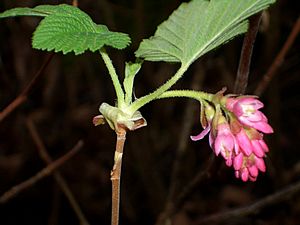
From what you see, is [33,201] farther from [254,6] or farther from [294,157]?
[254,6]

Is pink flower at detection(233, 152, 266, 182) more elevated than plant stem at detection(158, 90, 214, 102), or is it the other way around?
plant stem at detection(158, 90, 214, 102)

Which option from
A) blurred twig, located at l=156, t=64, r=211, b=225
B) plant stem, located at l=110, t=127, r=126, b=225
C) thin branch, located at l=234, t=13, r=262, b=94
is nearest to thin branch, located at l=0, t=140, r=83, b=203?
blurred twig, located at l=156, t=64, r=211, b=225

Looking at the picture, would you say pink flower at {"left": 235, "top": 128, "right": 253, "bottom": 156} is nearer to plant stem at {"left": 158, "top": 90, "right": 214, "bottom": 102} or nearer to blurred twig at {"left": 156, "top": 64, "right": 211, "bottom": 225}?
plant stem at {"left": 158, "top": 90, "right": 214, "bottom": 102}

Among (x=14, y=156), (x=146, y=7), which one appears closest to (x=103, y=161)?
(x=14, y=156)

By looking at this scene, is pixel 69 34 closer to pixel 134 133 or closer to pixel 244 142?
pixel 244 142

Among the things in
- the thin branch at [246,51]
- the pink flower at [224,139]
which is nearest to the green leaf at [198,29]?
the thin branch at [246,51]

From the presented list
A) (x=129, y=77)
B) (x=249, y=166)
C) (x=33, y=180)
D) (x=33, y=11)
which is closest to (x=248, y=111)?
(x=249, y=166)
